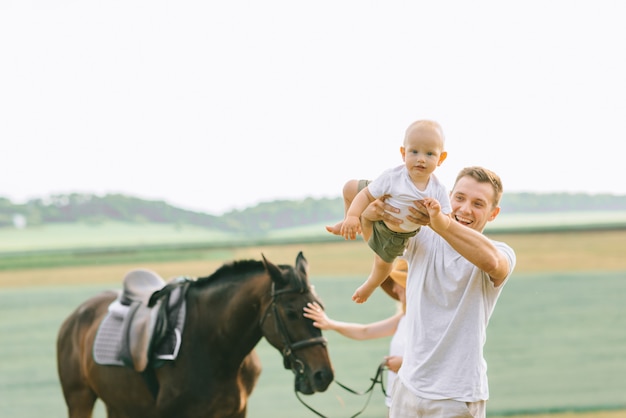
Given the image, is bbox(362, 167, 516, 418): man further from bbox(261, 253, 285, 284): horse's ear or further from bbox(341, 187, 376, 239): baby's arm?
bbox(261, 253, 285, 284): horse's ear

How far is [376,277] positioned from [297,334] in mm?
2008

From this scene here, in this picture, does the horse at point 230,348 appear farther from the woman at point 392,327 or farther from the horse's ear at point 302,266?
the woman at point 392,327

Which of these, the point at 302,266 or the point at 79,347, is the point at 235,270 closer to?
the point at 302,266

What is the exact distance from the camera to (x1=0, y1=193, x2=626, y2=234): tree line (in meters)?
18.4

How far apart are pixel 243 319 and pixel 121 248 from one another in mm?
19060

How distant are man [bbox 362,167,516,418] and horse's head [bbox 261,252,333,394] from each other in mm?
2074

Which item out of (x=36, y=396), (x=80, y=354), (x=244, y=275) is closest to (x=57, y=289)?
(x=36, y=396)

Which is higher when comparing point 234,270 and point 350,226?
point 350,226

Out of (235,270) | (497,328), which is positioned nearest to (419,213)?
(235,270)

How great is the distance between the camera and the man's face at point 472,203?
227 cm

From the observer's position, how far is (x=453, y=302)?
87.6 inches

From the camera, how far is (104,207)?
23.9 meters

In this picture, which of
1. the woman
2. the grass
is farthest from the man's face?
the grass

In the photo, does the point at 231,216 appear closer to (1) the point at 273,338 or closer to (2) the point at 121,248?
(2) the point at 121,248
